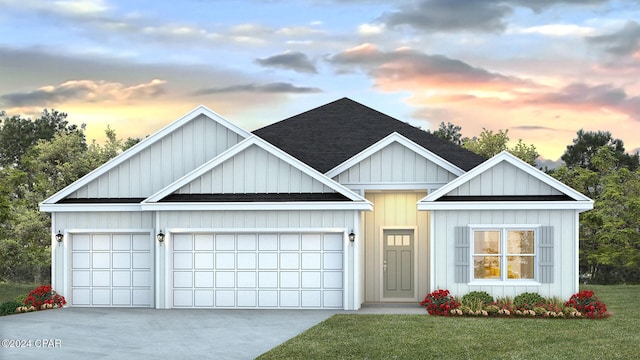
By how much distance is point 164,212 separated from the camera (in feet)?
76.7

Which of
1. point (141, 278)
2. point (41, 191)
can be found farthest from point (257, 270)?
point (41, 191)

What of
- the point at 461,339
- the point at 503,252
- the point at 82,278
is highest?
the point at 503,252

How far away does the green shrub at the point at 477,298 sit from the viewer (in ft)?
72.2

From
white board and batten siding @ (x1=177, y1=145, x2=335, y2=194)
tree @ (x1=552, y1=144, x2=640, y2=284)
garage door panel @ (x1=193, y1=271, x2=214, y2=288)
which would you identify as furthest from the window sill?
tree @ (x1=552, y1=144, x2=640, y2=284)

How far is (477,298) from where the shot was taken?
22.1 metres

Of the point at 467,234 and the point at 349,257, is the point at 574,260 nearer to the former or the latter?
the point at 467,234

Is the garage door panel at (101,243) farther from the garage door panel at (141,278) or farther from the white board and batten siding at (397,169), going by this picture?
the white board and batten siding at (397,169)

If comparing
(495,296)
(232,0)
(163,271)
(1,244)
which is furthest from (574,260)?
(1,244)

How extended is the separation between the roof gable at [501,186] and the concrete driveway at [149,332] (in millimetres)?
4465

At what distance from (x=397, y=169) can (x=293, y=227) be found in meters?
4.16

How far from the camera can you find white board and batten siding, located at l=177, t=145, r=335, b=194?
23391mm

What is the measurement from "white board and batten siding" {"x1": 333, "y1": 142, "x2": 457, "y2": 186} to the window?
10.4ft

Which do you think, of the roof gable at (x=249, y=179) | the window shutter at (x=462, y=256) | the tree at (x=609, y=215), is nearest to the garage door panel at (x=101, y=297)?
the roof gable at (x=249, y=179)

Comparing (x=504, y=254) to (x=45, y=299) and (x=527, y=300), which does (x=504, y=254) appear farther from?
(x=45, y=299)
